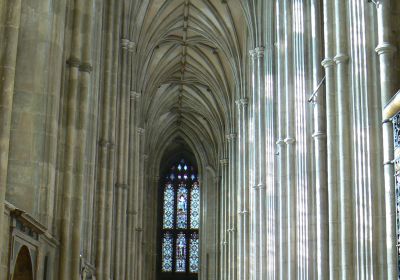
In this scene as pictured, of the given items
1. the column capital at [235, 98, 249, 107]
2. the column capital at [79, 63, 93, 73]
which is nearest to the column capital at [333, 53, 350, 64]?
the column capital at [79, 63, 93, 73]

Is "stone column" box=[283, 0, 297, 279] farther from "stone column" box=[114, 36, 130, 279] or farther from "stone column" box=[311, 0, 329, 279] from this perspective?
"stone column" box=[114, 36, 130, 279]

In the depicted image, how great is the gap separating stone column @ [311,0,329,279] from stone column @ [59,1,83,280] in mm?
7648

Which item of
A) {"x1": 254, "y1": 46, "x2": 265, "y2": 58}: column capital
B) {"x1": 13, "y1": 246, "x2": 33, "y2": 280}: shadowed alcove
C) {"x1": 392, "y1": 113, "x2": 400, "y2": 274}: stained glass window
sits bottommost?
{"x1": 13, "y1": 246, "x2": 33, "y2": 280}: shadowed alcove

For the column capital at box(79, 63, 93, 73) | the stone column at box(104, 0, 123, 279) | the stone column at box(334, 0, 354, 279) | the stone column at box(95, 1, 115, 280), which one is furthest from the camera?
the stone column at box(104, 0, 123, 279)

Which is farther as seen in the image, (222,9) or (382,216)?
(222,9)

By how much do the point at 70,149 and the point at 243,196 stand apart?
24.3 m

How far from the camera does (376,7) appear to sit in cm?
1892

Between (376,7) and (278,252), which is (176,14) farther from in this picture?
(376,7)

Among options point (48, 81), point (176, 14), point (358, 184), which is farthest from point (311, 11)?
point (176, 14)

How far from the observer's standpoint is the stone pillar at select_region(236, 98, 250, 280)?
138ft

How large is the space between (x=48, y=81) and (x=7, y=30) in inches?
250

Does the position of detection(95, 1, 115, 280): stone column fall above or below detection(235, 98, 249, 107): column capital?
below

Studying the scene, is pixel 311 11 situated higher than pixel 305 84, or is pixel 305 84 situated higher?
pixel 311 11

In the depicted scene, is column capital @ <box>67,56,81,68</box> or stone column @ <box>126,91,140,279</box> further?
stone column @ <box>126,91,140,279</box>
